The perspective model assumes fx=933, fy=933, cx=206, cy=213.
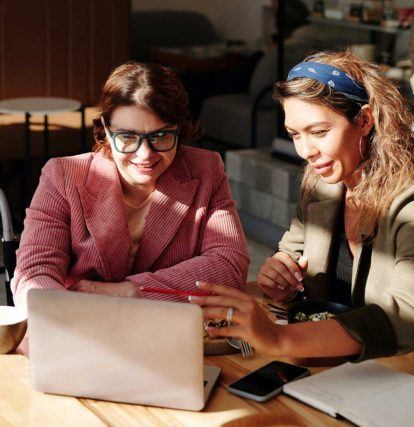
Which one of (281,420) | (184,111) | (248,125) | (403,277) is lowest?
(248,125)

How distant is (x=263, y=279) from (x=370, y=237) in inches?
12.2

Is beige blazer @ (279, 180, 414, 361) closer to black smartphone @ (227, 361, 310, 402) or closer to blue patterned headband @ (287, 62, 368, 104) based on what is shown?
black smartphone @ (227, 361, 310, 402)

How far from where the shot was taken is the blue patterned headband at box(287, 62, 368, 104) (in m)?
2.07

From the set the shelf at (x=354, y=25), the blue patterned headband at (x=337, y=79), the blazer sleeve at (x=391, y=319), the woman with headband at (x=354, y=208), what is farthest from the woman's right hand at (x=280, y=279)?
the shelf at (x=354, y=25)

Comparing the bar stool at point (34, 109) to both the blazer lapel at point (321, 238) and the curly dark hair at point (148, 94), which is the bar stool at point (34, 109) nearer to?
the curly dark hair at point (148, 94)

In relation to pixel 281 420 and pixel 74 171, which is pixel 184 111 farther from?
pixel 281 420

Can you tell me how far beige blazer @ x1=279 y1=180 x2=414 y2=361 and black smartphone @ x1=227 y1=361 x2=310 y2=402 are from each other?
143mm

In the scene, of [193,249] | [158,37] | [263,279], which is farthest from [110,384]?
[158,37]

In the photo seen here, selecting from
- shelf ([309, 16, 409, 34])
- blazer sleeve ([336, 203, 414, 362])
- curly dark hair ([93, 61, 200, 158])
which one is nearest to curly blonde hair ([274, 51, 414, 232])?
blazer sleeve ([336, 203, 414, 362])

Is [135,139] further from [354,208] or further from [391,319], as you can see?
[391,319]

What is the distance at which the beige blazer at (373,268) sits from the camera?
6.15ft

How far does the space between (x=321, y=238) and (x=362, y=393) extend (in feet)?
2.05

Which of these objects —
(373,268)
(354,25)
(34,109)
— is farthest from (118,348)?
(354,25)

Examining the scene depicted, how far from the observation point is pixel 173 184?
2.49 m
